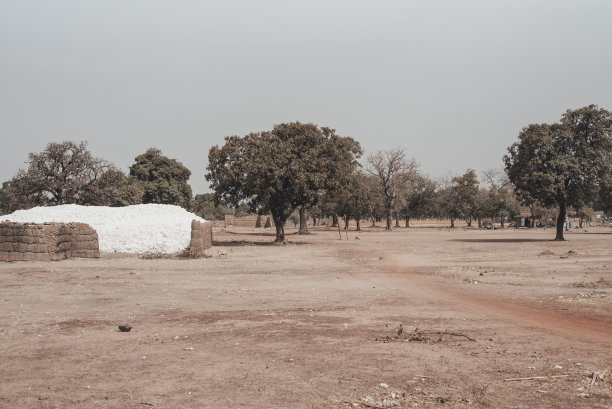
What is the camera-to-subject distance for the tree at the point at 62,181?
138 ft

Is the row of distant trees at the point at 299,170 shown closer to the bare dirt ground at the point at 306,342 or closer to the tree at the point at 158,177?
the bare dirt ground at the point at 306,342

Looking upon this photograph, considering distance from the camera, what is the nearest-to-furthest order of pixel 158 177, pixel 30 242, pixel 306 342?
pixel 306 342 < pixel 30 242 < pixel 158 177

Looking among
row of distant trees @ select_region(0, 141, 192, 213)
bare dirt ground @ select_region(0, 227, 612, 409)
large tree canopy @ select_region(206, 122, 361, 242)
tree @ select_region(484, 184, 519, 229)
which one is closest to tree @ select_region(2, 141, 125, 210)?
row of distant trees @ select_region(0, 141, 192, 213)

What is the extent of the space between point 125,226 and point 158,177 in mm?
49808

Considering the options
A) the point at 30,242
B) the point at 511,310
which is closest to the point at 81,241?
the point at 30,242

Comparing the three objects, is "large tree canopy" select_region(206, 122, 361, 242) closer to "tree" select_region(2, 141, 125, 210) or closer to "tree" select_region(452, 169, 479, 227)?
"tree" select_region(2, 141, 125, 210)

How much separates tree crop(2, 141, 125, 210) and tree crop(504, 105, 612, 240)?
34.7 m

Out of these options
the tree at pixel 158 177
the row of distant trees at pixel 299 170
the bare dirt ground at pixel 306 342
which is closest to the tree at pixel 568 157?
the row of distant trees at pixel 299 170

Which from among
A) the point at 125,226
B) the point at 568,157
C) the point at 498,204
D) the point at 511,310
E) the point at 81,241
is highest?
the point at 568,157

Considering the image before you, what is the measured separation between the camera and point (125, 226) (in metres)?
28.0

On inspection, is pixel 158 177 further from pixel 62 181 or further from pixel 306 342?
pixel 306 342

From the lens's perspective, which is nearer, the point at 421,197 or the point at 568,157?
the point at 568,157

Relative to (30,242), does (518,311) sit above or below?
below

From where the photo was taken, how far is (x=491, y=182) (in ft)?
338
